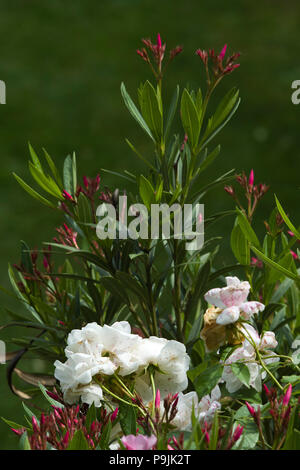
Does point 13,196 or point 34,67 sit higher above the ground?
point 34,67

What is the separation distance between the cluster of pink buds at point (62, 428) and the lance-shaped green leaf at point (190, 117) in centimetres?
56

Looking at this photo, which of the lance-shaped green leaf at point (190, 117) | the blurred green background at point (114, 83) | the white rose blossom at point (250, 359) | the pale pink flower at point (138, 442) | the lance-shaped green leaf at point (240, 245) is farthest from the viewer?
the blurred green background at point (114, 83)

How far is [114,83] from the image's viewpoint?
219 inches

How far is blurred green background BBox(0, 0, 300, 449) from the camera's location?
4.68 m

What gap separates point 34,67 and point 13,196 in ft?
4.72

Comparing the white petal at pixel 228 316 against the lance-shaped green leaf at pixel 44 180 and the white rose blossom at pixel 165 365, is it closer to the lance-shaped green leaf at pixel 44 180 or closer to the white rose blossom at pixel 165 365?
the white rose blossom at pixel 165 365

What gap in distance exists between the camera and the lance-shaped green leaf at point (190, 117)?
141 centimetres

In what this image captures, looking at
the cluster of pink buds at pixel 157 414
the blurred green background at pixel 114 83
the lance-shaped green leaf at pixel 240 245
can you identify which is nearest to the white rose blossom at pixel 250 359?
the cluster of pink buds at pixel 157 414

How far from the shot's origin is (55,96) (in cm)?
547

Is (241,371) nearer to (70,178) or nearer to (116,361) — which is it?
(116,361)

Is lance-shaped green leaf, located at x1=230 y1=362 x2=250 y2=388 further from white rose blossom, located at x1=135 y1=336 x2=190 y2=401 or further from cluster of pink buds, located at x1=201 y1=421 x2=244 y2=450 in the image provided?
cluster of pink buds, located at x1=201 y1=421 x2=244 y2=450

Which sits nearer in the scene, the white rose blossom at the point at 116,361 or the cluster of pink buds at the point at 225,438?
the cluster of pink buds at the point at 225,438
